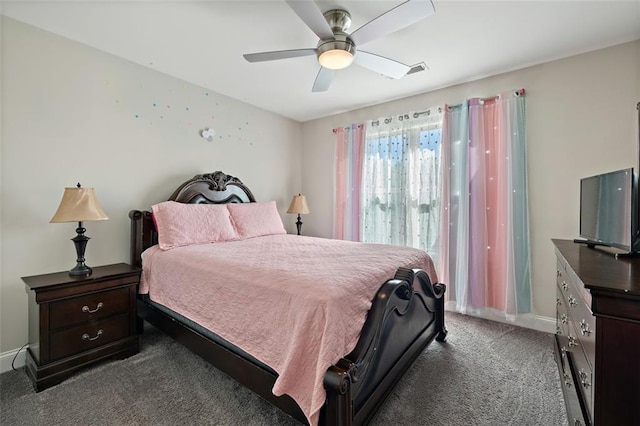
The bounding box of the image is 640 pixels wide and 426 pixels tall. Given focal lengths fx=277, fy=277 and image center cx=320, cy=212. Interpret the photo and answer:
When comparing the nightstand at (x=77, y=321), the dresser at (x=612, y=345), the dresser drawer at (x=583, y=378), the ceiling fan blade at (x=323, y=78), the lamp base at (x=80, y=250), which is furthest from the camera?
the ceiling fan blade at (x=323, y=78)

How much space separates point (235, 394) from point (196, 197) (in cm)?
200

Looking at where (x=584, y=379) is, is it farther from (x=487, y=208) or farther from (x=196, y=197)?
(x=196, y=197)

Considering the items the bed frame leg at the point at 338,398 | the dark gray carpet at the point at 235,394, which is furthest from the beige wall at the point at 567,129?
the bed frame leg at the point at 338,398

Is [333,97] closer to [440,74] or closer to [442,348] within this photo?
[440,74]

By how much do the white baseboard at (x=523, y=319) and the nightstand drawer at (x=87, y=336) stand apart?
10.7ft

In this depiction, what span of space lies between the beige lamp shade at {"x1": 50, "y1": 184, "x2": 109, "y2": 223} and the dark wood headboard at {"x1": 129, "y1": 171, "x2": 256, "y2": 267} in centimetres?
53

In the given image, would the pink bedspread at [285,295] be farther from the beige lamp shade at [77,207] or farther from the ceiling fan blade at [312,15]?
the ceiling fan blade at [312,15]

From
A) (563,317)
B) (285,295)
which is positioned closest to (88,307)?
(285,295)

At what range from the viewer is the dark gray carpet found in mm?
1567

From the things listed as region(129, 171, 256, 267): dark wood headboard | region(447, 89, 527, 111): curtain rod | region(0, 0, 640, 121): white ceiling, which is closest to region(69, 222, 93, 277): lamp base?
region(129, 171, 256, 267): dark wood headboard

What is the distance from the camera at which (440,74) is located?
2.86m

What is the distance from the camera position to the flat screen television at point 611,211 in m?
1.38

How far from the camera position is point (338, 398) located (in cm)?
119

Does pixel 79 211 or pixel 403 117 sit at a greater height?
pixel 403 117
